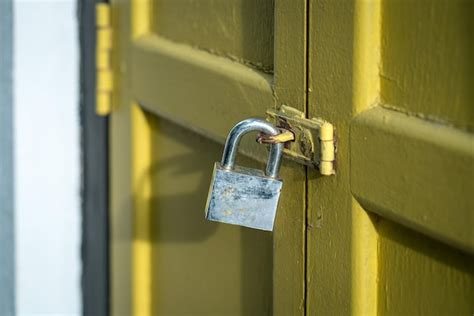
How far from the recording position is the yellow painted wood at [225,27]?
40.6 inches

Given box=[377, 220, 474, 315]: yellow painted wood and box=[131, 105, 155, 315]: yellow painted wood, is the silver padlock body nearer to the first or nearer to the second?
box=[377, 220, 474, 315]: yellow painted wood

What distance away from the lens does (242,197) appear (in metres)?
0.88

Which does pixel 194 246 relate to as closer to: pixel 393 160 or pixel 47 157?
pixel 47 157

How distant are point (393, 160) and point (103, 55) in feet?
2.71

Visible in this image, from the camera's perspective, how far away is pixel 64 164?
1.57 metres

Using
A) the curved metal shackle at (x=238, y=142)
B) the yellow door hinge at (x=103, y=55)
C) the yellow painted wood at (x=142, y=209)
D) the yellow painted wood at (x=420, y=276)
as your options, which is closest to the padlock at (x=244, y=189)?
the curved metal shackle at (x=238, y=142)

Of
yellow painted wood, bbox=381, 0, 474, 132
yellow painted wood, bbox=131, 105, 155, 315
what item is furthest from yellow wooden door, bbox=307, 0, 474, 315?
yellow painted wood, bbox=131, 105, 155, 315

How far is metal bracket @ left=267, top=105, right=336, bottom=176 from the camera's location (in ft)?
2.84

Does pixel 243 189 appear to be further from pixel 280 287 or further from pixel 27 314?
pixel 27 314

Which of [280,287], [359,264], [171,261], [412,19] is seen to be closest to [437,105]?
[412,19]

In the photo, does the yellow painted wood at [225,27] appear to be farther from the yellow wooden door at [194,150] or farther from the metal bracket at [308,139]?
the metal bracket at [308,139]

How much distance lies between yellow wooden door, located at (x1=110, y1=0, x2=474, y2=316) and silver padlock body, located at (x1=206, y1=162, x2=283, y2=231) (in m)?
0.06

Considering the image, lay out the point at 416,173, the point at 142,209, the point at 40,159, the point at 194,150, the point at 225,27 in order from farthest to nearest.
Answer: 1. the point at 40,159
2. the point at 142,209
3. the point at 194,150
4. the point at 225,27
5. the point at 416,173

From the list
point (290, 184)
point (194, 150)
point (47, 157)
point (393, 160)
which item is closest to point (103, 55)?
point (47, 157)
